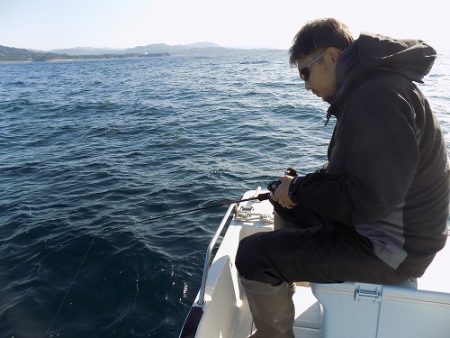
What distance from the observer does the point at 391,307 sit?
8.29 ft

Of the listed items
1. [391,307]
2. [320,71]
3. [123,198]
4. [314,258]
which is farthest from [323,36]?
[123,198]

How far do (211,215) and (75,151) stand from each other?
6.61 meters

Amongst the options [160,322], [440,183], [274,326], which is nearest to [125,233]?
[160,322]

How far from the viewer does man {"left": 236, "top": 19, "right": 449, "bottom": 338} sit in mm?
1932

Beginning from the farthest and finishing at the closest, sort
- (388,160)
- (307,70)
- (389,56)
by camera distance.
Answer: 1. (307,70)
2. (389,56)
3. (388,160)

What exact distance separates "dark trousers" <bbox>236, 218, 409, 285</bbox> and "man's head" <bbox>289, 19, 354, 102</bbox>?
3.05 ft

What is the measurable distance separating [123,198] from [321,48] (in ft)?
21.6

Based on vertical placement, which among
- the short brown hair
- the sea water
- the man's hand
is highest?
the short brown hair

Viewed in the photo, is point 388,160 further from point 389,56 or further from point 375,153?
point 389,56

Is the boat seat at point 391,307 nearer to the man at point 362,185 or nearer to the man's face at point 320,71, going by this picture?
the man at point 362,185

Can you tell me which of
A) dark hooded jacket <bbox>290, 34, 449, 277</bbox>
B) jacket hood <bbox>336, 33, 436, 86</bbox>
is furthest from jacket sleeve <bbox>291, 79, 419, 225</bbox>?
jacket hood <bbox>336, 33, 436, 86</bbox>

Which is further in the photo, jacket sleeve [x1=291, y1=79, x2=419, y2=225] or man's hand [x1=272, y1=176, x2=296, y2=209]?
man's hand [x1=272, y1=176, x2=296, y2=209]

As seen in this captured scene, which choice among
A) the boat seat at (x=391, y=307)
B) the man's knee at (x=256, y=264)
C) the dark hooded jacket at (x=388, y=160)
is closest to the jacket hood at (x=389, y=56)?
the dark hooded jacket at (x=388, y=160)

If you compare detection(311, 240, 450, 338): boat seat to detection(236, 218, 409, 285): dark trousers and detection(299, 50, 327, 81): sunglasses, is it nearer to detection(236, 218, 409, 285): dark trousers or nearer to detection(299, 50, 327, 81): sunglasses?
detection(236, 218, 409, 285): dark trousers
